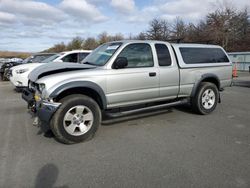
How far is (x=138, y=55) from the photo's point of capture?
198 inches

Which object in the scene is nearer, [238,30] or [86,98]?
[86,98]

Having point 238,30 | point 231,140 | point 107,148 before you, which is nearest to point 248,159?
point 231,140

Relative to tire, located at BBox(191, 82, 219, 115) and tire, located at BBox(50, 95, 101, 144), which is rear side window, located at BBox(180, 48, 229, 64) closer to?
tire, located at BBox(191, 82, 219, 115)

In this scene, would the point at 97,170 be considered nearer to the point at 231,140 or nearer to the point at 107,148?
the point at 107,148

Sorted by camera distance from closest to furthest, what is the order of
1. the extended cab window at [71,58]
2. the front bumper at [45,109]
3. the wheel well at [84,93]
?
the front bumper at [45,109], the wheel well at [84,93], the extended cab window at [71,58]

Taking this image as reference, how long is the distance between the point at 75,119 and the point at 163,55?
2544 mm

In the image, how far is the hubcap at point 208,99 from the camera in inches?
242

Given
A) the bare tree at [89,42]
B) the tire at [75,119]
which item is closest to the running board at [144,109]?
the tire at [75,119]

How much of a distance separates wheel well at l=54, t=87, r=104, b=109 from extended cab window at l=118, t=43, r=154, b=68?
0.93m

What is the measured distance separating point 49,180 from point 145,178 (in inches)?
50.1

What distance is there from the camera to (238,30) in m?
32.5

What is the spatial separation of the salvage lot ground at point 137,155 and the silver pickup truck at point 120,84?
443mm

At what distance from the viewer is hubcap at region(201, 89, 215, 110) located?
6.14 m

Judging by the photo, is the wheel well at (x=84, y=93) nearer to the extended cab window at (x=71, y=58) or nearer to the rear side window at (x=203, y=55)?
the rear side window at (x=203, y=55)
